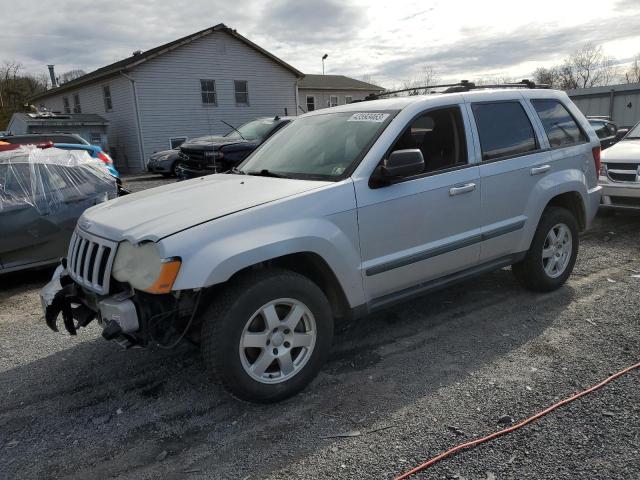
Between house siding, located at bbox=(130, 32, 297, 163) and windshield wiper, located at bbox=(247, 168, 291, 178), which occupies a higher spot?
house siding, located at bbox=(130, 32, 297, 163)

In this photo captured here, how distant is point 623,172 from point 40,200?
8087mm

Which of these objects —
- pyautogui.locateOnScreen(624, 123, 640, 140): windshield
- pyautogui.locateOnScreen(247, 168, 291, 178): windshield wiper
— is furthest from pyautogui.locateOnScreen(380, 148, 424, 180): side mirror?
pyautogui.locateOnScreen(624, 123, 640, 140): windshield

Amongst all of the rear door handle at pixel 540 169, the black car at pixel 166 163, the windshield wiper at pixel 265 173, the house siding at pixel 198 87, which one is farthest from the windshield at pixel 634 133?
the house siding at pixel 198 87

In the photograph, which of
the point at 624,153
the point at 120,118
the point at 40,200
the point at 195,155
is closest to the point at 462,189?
the point at 40,200

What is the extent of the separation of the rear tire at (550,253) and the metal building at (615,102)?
19253mm

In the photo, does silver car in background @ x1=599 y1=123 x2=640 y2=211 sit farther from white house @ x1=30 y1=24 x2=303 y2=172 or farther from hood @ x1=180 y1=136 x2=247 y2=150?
white house @ x1=30 y1=24 x2=303 y2=172

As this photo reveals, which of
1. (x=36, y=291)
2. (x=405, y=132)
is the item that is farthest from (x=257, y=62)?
(x=405, y=132)

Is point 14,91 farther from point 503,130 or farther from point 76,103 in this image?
point 503,130

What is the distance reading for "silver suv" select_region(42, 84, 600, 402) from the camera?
292 cm

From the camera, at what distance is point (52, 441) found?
2.95 meters

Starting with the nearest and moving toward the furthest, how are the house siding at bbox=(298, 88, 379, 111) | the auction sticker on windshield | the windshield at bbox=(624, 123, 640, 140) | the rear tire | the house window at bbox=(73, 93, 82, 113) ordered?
the auction sticker on windshield
the rear tire
the windshield at bbox=(624, 123, 640, 140)
the house window at bbox=(73, 93, 82, 113)
the house siding at bbox=(298, 88, 379, 111)

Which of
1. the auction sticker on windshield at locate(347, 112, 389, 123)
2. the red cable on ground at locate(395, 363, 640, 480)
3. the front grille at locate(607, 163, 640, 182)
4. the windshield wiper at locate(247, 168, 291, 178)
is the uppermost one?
the auction sticker on windshield at locate(347, 112, 389, 123)

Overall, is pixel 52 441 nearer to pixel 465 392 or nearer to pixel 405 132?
pixel 465 392

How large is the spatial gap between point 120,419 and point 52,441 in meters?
0.38
